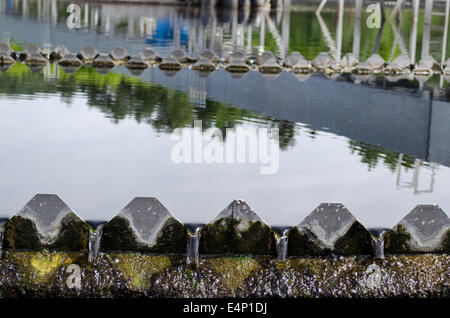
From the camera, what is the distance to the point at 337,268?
3574 mm

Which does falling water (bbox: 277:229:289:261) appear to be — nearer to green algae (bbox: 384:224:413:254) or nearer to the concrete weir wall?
the concrete weir wall

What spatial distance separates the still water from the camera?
14.1 feet

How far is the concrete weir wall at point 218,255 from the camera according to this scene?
3422 millimetres

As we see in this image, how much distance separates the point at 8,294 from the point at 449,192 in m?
2.50

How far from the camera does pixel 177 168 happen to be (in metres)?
4.92

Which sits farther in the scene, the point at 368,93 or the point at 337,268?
the point at 368,93

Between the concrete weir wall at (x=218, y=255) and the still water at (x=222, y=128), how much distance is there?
274mm

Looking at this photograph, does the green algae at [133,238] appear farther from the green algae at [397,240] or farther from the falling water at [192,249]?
the green algae at [397,240]

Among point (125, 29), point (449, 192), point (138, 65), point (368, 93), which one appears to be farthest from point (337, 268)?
point (125, 29)

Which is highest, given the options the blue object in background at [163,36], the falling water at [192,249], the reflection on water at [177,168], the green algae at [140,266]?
the blue object in background at [163,36]

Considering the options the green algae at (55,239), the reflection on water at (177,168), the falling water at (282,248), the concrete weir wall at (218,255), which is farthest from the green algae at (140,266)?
the falling water at (282,248)

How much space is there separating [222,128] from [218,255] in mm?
2653

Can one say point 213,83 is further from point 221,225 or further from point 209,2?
point 209,2

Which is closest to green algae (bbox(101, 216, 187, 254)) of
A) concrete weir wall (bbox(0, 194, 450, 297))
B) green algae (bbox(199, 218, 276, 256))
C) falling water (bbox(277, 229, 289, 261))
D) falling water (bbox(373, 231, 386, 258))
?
concrete weir wall (bbox(0, 194, 450, 297))
